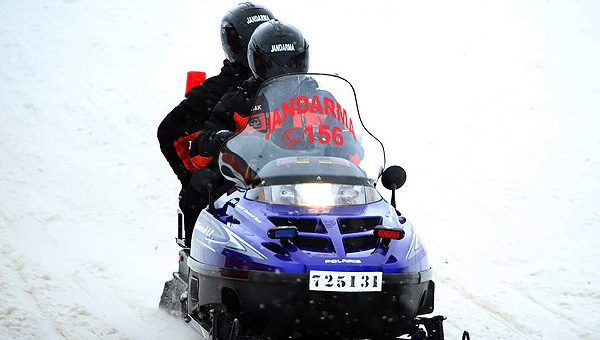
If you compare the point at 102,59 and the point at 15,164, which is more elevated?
the point at 102,59

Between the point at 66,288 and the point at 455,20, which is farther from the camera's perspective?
the point at 455,20

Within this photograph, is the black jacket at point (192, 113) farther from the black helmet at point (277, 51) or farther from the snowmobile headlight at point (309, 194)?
the snowmobile headlight at point (309, 194)

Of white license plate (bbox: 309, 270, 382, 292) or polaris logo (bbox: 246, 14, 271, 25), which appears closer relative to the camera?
white license plate (bbox: 309, 270, 382, 292)

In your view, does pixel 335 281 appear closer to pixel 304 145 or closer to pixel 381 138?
pixel 304 145

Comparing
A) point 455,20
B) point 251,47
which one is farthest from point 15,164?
point 455,20

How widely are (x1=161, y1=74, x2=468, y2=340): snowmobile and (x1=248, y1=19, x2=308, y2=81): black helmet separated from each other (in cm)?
63

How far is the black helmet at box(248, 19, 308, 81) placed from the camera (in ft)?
21.9

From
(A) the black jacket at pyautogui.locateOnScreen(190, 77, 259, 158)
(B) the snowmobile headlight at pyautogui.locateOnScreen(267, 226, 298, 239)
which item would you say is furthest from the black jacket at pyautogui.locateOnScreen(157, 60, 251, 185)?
(B) the snowmobile headlight at pyautogui.locateOnScreen(267, 226, 298, 239)

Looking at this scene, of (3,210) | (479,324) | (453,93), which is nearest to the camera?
Result: (479,324)

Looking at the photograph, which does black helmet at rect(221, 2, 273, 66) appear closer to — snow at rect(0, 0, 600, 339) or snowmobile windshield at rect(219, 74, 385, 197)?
snow at rect(0, 0, 600, 339)

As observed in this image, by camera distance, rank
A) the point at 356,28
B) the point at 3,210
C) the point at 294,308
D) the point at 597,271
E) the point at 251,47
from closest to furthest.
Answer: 1. the point at 294,308
2. the point at 251,47
3. the point at 597,271
4. the point at 3,210
5. the point at 356,28

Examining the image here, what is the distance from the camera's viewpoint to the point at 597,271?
938cm

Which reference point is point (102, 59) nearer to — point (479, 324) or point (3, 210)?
point (3, 210)

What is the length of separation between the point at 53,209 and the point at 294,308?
5.97m
